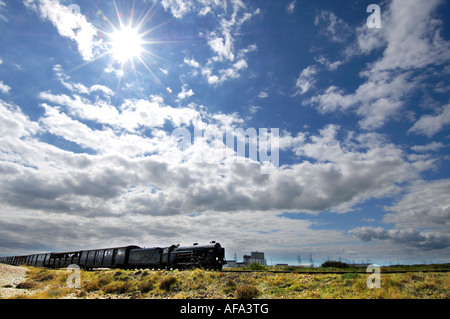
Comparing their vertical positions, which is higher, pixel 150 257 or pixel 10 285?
pixel 150 257

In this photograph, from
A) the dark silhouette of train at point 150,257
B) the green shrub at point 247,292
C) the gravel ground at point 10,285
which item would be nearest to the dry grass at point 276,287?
the green shrub at point 247,292

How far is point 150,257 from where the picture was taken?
31.8 m

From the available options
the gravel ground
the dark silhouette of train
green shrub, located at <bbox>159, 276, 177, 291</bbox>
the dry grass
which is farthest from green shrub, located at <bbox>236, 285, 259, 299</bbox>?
the gravel ground

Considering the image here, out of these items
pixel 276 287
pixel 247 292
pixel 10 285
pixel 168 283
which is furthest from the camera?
pixel 10 285

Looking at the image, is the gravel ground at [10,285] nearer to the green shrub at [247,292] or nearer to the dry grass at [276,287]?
the dry grass at [276,287]

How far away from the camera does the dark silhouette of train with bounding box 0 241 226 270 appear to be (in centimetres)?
2723

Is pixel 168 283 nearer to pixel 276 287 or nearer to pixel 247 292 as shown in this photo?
pixel 247 292

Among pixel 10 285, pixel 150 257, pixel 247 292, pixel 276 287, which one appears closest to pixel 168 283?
pixel 247 292

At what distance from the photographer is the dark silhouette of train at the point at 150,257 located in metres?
27.2

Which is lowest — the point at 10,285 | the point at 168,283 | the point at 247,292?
the point at 10,285

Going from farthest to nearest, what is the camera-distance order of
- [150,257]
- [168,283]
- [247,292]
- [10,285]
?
[150,257]
[10,285]
[168,283]
[247,292]
